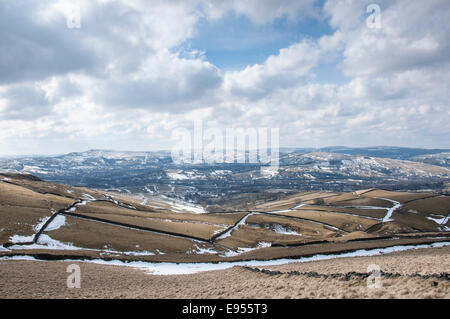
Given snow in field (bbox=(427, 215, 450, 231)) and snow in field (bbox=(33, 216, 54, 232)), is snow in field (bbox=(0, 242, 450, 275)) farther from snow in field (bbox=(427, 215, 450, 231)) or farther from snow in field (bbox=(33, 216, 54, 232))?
snow in field (bbox=(427, 215, 450, 231))

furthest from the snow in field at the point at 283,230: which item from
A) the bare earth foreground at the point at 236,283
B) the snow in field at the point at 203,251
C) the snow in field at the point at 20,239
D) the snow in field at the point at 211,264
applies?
the snow in field at the point at 20,239

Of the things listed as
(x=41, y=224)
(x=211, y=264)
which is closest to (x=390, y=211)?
(x=211, y=264)

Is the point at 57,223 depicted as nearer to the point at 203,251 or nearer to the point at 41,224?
the point at 41,224

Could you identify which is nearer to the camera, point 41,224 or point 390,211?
point 41,224

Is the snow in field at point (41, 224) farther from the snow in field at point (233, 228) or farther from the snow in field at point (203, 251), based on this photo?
the snow in field at point (233, 228)

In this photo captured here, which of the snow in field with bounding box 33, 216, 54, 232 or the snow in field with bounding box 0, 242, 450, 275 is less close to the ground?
the snow in field with bounding box 33, 216, 54, 232

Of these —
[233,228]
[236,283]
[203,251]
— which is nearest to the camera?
[236,283]

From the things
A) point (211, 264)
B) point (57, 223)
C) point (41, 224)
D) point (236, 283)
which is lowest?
point (211, 264)

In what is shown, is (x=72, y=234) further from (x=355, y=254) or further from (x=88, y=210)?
(x=355, y=254)

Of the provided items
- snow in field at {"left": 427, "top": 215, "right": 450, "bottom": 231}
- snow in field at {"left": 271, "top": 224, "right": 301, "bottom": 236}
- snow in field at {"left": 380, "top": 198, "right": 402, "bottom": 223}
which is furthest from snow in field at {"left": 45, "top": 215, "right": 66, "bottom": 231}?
snow in field at {"left": 427, "top": 215, "right": 450, "bottom": 231}
